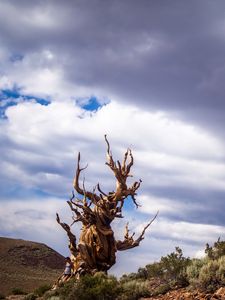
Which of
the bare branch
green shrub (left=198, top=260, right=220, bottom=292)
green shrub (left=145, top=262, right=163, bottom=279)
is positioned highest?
the bare branch

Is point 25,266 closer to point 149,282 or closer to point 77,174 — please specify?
point 77,174

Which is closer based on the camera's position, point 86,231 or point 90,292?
point 90,292

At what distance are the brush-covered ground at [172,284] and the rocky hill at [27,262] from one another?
115 feet

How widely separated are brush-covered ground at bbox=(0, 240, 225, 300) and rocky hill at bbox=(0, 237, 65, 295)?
1377 inches

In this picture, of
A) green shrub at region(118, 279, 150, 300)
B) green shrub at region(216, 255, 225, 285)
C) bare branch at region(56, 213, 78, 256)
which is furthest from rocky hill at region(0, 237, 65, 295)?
green shrub at region(216, 255, 225, 285)

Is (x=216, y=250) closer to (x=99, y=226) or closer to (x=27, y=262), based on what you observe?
(x=99, y=226)

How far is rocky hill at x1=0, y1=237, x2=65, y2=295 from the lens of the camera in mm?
53594

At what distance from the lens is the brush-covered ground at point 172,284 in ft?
43.6

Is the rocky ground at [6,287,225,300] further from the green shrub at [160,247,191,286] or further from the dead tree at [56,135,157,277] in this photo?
the dead tree at [56,135,157,277]

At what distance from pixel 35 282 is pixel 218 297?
40.8 m

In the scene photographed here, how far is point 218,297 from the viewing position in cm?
1200

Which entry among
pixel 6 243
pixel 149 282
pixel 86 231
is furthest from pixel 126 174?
pixel 6 243

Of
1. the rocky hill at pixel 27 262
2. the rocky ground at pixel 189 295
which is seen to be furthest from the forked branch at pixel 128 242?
the rocky hill at pixel 27 262

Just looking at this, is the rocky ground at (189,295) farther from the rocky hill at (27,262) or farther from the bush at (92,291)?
the rocky hill at (27,262)
